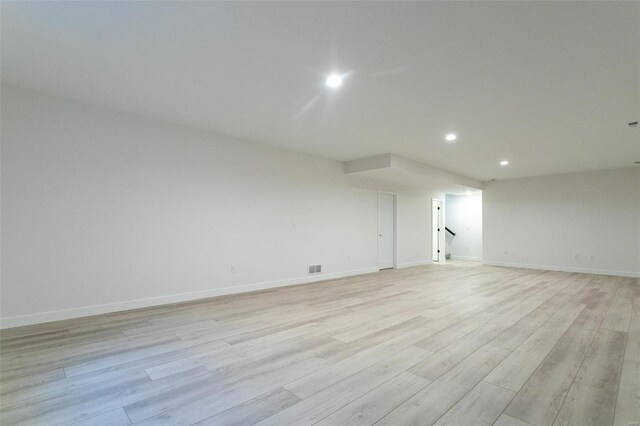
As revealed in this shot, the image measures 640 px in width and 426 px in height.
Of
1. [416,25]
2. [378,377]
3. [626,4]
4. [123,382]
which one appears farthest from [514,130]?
[123,382]

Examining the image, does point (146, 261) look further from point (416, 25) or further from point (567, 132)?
point (567, 132)

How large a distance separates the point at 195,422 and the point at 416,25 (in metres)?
2.97

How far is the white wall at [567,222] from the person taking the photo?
280 inches

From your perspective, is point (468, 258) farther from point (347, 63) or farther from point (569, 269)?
point (347, 63)

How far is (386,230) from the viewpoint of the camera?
816 centimetres

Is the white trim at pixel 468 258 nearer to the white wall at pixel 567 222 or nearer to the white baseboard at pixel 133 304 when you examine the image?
the white wall at pixel 567 222

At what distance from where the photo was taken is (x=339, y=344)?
2.80 metres

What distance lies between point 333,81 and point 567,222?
8205mm

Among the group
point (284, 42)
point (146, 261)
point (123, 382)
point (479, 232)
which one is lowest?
point (123, 382)

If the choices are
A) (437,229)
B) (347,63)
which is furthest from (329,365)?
(437,229)

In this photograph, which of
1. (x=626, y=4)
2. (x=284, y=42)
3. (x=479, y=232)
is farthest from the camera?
(x=479, y=232)

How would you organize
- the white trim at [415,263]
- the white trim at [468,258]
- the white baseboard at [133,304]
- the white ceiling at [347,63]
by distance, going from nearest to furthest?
the white ceiling at [347,63], the white baseboard at [133,304], the white trim at [415,263], the white trim at [468,258]

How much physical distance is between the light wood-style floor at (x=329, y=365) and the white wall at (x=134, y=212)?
44 centimetres

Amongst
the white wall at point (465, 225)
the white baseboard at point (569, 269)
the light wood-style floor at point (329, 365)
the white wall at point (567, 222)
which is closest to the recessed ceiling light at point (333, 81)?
the light wood-style floor at point (329, 365)
